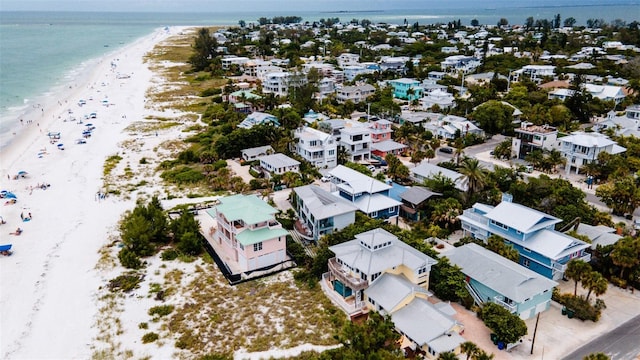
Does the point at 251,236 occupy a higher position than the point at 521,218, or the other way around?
the point at 521,218

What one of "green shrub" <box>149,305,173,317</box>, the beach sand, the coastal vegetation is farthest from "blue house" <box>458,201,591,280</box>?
the beach sand

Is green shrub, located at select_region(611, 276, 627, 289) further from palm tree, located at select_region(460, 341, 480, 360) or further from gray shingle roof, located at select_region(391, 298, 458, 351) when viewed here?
palm tree, located at select_region(460, 341, 480, 360)

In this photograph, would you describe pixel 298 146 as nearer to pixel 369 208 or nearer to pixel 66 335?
pixel 369 208

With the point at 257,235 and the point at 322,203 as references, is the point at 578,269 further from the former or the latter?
the point at 257,235

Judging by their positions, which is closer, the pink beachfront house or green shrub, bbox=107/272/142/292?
green shrub, bbox=107/272/142/292

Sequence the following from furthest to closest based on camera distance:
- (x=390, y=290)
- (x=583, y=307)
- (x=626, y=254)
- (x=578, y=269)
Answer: (x=626, y=254) → (x=390, y=290) → (x=583, y=307) → (x=578, y=269)

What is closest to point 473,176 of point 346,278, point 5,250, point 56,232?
point 346,278

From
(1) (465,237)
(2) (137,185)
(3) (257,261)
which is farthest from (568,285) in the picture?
(2) (137,185)
